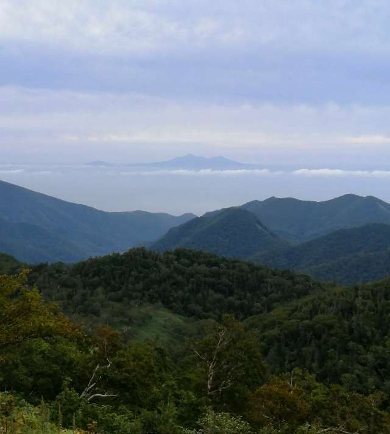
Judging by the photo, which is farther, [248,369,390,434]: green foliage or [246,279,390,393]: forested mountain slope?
[246,279,390,393]: forested mountain slope

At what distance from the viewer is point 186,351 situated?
7544 centimetres

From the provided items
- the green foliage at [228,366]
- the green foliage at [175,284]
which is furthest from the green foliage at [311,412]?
the green foliage at [175,284]

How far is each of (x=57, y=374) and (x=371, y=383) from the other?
6325 centimetres

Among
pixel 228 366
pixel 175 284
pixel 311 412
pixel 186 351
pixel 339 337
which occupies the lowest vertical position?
pixel 175 284

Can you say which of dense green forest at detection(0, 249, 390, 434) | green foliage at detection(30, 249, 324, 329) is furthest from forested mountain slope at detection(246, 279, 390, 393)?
green foliage at detection(30, 249, 324, 329)

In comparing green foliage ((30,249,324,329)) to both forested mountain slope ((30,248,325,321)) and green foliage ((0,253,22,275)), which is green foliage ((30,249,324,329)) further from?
green foliage ((0,253,22,275))

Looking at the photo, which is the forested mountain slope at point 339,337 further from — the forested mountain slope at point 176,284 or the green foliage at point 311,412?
the green foliage at point 311,412

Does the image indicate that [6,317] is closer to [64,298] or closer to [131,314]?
[131,314]

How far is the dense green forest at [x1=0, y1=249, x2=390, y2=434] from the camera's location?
74.9 ft

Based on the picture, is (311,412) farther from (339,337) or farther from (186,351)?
(339,337)

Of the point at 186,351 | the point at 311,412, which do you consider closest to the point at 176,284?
the point at 186,351

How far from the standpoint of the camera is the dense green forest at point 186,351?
22.8 meters

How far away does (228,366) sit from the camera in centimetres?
3100

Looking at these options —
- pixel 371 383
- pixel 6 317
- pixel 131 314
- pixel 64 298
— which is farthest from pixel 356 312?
pixel 6 317
